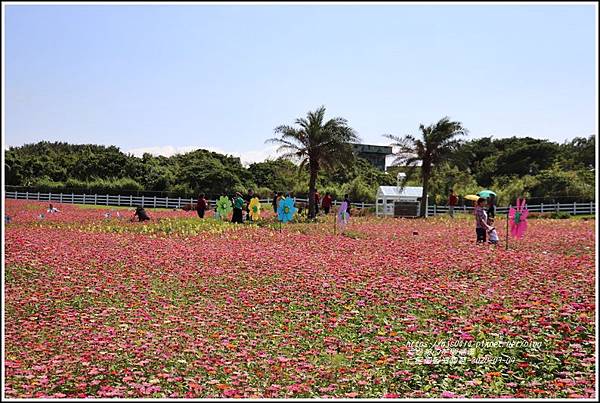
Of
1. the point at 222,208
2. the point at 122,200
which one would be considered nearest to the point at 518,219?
the point at 222,208

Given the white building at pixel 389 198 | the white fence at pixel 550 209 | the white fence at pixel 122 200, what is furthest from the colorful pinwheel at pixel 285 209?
the white fence at pixel 122 200

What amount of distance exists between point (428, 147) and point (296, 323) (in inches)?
1221

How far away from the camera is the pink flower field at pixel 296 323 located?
220 inches

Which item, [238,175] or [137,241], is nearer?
[137,241]

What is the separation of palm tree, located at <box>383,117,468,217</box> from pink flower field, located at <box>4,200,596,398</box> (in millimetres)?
23240

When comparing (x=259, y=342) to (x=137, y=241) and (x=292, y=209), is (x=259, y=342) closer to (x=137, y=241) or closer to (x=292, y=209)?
(x=137, y=241)

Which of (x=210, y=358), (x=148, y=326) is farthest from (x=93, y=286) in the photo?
Result: (x=210, y=358)

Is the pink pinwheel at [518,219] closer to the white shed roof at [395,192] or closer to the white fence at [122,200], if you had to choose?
the white shed roof at [395,192]

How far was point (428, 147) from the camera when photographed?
3744 cm

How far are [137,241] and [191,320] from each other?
913 centimetres

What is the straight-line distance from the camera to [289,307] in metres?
8.60

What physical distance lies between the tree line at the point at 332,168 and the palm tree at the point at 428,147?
0.19ft

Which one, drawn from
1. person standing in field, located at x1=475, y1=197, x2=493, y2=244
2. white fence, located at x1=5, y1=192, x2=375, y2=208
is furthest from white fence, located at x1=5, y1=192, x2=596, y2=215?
person standing in field, located at x1=475, y1=197, x2=493, y2=244

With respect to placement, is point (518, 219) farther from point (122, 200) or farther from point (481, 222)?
point (122, 200)
